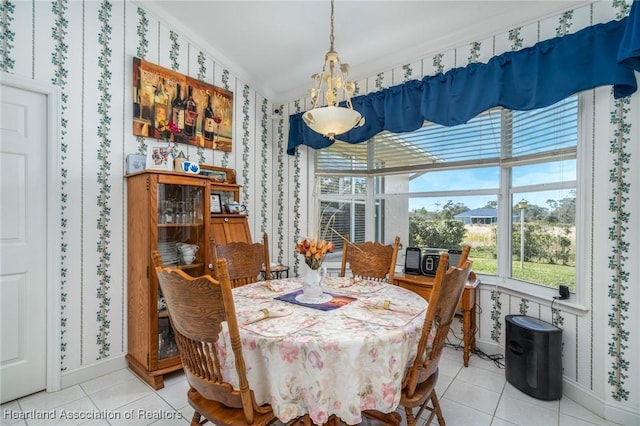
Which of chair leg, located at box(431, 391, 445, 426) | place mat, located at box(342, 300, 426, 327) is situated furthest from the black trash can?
place mat, located at box(342, 300, 426, 327)

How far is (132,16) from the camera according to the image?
8.71ft

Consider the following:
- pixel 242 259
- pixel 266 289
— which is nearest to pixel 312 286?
pixel 266 289

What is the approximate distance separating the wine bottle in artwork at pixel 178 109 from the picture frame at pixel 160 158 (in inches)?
19.2

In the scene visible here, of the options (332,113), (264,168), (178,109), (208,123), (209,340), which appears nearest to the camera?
(209,340)

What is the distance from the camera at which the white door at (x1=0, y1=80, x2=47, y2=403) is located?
2.10 m

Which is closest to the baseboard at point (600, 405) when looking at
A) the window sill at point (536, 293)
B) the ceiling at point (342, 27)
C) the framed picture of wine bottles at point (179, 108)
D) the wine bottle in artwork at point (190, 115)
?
the window sill at point (536, 293)

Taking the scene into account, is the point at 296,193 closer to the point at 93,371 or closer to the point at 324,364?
the point at 93,371

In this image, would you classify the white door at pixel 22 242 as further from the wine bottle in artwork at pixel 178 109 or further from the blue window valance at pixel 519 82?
the blue window valance at pixel 519 82

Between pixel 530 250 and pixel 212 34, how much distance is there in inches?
142

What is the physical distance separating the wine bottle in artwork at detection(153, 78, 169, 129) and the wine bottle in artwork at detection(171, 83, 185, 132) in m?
0.06

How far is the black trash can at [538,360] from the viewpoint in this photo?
2.12m

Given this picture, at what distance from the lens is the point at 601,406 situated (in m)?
1.95

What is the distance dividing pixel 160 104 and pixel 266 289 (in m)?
2.03

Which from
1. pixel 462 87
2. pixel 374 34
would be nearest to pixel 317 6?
pixel 374 34
